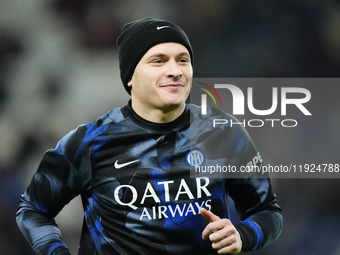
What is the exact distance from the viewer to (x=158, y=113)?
5.74 ft

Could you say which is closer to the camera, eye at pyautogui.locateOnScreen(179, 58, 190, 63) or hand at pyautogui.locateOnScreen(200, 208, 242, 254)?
hand at pyautogui.locateOnScreen(200, 208, 242, 254)

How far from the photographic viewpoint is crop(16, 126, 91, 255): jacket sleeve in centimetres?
175

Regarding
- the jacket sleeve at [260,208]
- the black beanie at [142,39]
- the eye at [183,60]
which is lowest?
the jacket sleeve at [260,208]

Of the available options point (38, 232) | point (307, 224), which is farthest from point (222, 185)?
point (307, 224)

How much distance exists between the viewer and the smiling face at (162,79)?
5.34ft

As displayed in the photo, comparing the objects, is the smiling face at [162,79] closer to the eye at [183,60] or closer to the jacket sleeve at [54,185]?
the eye at [183,60]

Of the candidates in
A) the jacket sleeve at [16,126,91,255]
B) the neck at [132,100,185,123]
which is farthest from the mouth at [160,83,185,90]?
the jacket sleeve at [16,126,91,255]

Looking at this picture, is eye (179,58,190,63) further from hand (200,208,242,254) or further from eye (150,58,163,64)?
hand (200,208,242,254)

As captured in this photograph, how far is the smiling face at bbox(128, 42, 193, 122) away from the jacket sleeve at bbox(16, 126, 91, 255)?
0.36 meters

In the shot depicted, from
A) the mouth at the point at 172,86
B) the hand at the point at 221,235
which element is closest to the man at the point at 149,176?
the mouth at the point at 172,86

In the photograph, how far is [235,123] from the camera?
188cm

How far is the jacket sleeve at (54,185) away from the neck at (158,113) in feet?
0.98

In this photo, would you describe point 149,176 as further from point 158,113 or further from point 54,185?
point 54,185

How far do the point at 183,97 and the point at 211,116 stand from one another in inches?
10.9
